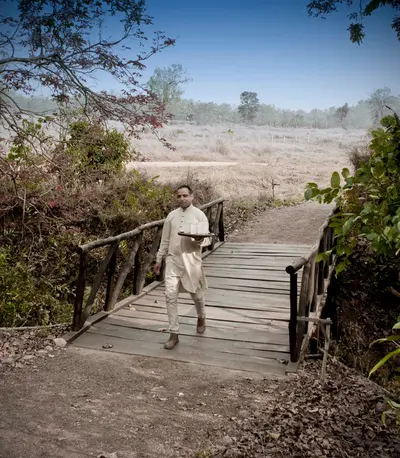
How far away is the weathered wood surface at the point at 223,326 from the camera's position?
5.10m

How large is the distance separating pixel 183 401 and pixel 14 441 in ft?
4.82

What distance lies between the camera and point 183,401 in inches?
160

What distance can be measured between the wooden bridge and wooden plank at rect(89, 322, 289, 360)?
1 cm

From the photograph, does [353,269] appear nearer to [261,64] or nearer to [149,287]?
[149,287]

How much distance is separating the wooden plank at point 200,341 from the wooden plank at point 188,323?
0.66ft

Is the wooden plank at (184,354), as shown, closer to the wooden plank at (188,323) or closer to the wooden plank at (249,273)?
the wooden plank at (188,323)

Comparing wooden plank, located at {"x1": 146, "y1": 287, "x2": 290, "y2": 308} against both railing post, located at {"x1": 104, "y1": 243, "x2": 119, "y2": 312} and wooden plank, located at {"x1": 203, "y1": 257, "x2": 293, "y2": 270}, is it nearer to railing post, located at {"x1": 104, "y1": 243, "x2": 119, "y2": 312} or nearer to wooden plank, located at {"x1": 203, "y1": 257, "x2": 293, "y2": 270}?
railing post, located at {"x1": 104, "y1": 243, "x2": 119, "y2": 312}

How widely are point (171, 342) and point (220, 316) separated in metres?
1.31

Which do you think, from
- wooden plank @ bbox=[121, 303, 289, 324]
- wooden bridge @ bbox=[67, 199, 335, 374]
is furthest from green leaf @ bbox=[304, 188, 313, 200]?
wooden plank @ bbox=[121, 303, 289, 324]

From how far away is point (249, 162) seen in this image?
3114cm

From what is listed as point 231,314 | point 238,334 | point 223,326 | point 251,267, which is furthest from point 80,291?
point 251,267

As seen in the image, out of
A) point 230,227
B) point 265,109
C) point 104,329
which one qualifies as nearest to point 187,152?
point 230,227

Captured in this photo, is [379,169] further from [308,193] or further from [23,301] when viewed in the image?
[23,301]

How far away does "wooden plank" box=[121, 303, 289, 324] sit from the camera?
6276 mm
